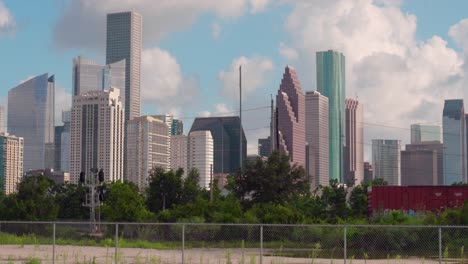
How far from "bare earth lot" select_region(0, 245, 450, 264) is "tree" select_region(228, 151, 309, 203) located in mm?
29836

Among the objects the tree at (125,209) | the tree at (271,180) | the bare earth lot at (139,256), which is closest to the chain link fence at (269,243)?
the bare earth lot at (139,256)

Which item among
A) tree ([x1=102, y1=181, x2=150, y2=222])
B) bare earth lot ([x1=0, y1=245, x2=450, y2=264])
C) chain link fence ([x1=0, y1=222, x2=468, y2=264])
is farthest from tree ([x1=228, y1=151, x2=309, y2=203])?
bare earth lot ([x1=0, y1=245, x2=450, y2=264])

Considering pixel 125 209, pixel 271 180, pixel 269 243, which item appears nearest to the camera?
pixel 269 243

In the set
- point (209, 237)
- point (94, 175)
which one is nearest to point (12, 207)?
point (94, 175)

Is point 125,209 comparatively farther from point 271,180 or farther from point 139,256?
point 139,256

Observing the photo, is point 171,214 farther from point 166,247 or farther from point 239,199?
point 166,247

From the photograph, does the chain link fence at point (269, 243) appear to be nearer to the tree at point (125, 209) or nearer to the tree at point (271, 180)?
the tree at point (125, 209)

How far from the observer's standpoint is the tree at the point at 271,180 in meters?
71.4

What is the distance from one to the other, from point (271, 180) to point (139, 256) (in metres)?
37.2

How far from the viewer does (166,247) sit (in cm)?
4172

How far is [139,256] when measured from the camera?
34812 mm

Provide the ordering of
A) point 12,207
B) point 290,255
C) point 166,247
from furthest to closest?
point 12,207
point 166,247
point 290,255

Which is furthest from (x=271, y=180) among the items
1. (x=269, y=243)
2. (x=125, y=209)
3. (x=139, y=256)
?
(x=139, y=256)

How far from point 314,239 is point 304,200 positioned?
39.6m
